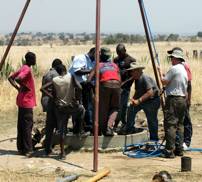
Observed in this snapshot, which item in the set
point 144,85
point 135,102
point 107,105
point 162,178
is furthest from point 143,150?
point 162,178

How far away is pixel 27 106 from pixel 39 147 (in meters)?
1.18

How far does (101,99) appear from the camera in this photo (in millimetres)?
9867

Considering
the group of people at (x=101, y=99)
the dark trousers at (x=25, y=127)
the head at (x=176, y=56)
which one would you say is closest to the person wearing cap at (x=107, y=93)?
the group of people at (x=101, y=99)

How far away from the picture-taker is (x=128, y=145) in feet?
33.4

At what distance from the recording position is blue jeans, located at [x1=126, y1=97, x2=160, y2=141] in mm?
10258

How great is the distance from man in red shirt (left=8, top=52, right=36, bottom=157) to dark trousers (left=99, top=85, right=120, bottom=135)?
1.22 m

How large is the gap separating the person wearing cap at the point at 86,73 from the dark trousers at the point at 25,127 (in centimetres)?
116

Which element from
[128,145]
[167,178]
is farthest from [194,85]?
[167,178]

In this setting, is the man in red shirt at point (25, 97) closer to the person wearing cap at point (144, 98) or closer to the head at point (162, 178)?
the person wearing cap at point (144, 98)

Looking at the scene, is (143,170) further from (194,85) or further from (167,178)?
(194,85)

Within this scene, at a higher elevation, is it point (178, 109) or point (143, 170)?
point (178, 109)

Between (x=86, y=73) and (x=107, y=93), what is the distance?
22.0 inches

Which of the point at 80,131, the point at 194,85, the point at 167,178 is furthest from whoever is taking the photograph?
the point at 194,85

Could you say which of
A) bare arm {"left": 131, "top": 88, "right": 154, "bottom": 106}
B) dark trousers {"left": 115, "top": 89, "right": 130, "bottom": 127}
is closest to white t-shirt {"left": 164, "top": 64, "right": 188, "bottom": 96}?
bare arm {"left": 131, "top": 88, "right": 154, "bottom": 106}
